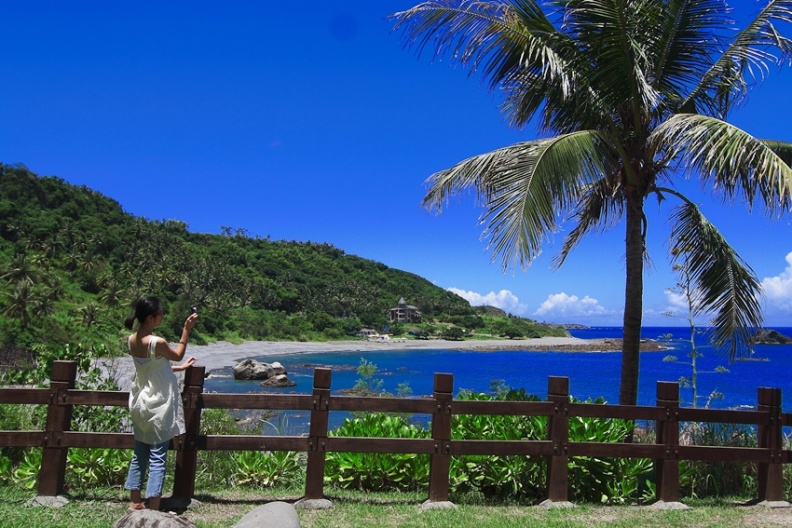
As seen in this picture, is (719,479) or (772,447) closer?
(772,447)

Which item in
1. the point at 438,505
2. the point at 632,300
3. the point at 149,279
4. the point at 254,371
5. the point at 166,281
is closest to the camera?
the point at 438,505

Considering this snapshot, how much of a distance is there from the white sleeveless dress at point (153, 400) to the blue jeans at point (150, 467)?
0.08 meters

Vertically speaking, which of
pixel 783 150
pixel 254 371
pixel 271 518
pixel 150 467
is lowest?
pixel 254 371

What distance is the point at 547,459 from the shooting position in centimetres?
622

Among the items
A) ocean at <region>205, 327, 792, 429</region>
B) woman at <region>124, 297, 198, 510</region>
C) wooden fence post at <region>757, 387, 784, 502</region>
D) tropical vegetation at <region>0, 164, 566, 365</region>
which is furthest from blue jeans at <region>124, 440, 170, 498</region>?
tropical vegetation at <region>0, 164, 566, 365</region>

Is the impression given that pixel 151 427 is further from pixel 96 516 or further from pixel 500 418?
pixel 500 418

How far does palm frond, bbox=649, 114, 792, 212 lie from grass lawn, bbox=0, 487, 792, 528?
3192 mm

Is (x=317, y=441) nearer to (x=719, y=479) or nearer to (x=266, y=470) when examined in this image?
(x=266, y=470)

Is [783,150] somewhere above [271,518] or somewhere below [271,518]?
above

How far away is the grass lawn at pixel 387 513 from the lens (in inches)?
209

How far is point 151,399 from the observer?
5.10 metres

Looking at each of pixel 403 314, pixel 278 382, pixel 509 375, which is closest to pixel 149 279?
pixel 278 382

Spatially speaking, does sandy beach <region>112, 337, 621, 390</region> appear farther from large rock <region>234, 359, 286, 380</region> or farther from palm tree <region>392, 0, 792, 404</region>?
palm tree <region>392, 0, 792, 404</region>

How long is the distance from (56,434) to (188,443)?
120 cm
